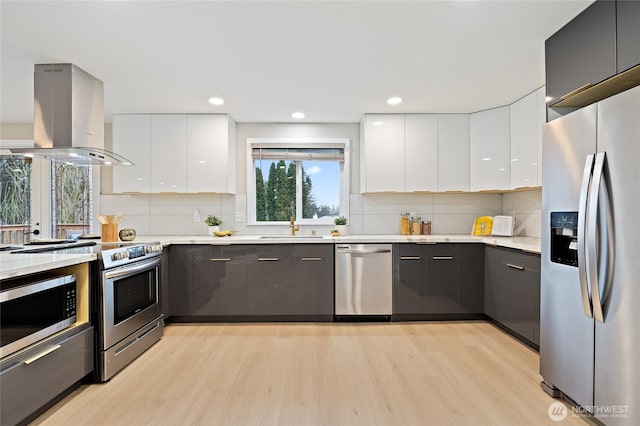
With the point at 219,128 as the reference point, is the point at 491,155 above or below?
below

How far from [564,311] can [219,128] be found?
11.5 feet

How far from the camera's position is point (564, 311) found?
Answer: 193 cm

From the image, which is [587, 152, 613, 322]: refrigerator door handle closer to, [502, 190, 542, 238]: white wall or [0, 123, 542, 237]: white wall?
[502, 190, 542, 238]: white wall

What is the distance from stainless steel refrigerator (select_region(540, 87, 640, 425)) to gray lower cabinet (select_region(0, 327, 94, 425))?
288 centimetres

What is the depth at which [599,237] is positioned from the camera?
1.67m

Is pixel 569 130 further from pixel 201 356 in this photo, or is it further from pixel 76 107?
pixel 76 107

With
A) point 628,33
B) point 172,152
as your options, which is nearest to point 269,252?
point 172,152

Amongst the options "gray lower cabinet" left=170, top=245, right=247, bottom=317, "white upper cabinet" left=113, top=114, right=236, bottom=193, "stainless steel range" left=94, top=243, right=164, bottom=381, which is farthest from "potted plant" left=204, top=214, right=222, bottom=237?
"stainless steel range" left=94, top=243, right=164, bottom=381

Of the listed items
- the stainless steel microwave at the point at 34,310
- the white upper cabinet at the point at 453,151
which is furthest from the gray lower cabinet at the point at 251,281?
the white upper cabinet at the point at 453,151

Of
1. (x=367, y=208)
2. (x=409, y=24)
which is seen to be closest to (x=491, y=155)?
(x=367, y=208)

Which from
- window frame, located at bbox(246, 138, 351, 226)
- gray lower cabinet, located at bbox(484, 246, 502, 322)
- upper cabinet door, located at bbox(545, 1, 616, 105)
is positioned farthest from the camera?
window frame, located at bbox(246, 138, 351, 226)

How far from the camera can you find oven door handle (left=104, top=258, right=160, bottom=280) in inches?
91.5

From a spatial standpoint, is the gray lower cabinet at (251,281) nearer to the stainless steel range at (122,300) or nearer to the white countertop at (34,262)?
the stainless steel range at (122,300)

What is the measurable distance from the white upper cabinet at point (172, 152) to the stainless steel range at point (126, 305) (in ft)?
3.26
